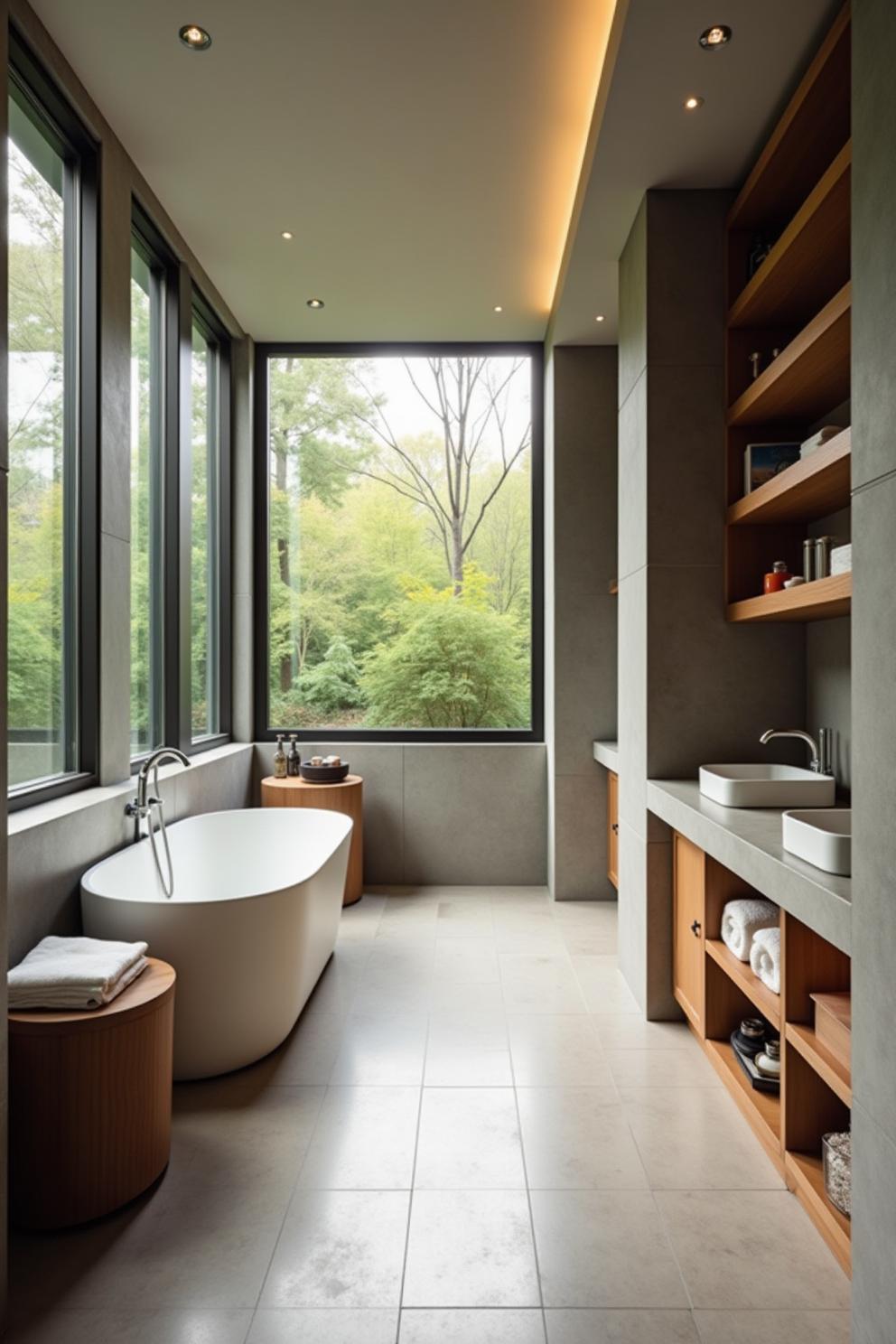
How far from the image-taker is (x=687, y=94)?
8.19ft

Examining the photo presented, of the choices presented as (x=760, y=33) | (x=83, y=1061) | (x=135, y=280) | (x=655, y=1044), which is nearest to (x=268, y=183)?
(x=135, y=280)

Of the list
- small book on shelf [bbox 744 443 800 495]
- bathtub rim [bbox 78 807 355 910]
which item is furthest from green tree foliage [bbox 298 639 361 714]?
small book on shelf [bbox 744 443 800 495]

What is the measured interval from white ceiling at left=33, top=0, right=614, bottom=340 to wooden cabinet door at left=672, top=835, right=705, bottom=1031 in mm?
2628

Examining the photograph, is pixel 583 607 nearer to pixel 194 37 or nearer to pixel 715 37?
pixel 715 37

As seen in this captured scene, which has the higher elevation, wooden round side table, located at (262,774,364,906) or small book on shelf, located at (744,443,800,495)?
small book on shelf, located at (744,443,800,495)

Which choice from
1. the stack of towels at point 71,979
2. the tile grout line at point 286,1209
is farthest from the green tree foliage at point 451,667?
the stack of towels at point 71,979

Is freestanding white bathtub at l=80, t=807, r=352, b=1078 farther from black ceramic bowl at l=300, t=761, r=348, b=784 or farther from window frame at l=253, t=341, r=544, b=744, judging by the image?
window frame at l=253, t=341, r=544, b=744

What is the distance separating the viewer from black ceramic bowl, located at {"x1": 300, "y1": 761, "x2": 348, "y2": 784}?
462 centimetres

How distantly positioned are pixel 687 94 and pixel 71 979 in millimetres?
2933

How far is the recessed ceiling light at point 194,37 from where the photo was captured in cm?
261

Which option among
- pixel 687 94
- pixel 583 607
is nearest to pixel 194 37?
pixel 687 94

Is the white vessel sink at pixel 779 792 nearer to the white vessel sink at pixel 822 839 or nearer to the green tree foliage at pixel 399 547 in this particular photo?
the white vessel sink at pixel 822 839

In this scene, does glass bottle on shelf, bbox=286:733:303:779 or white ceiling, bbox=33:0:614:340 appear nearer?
white ceiling, bbox=33:0:614:340

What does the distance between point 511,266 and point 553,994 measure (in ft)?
11.0
